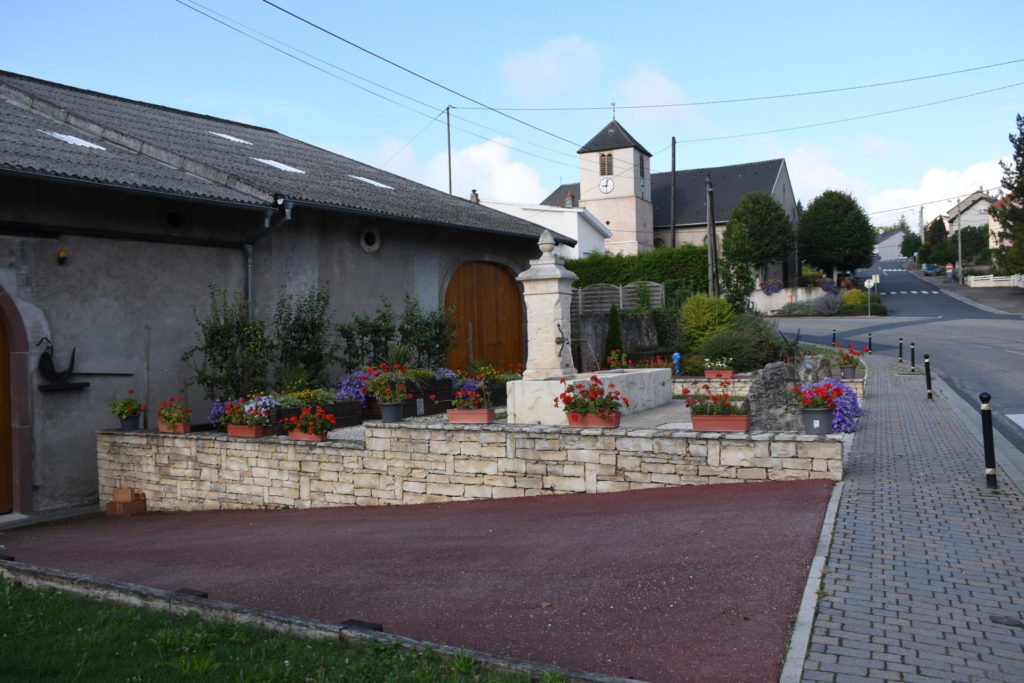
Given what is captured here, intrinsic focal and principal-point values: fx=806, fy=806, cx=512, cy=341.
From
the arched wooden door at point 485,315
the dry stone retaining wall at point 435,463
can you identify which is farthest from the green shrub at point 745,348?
the dry stone retaining wall at point 435,463

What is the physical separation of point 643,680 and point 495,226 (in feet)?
44.0

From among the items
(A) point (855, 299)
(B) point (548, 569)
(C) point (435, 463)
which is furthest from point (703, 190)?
(B) point (548, 569)

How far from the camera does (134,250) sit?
11359mm

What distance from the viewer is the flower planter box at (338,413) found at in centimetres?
1059

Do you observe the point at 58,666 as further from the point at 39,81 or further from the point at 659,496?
the point at 39,81

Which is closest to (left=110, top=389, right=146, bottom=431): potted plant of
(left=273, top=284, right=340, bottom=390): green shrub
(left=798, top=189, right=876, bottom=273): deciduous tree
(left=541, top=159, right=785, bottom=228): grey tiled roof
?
(left=273, top=284, right=340, bottom=390): green shrub

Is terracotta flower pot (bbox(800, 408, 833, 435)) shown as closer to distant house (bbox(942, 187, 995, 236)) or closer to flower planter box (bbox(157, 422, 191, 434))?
flower planter box (bbox(157, 422, 191, 434))

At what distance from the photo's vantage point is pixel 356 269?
46.8 feet

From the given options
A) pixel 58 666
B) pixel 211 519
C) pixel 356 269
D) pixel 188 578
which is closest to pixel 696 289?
pixel 356 269

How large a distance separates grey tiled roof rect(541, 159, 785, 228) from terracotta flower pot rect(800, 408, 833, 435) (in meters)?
45.3

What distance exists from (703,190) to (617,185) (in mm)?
8098

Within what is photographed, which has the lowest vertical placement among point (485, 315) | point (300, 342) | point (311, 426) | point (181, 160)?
point (311, 426)

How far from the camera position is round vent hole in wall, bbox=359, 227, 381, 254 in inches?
563

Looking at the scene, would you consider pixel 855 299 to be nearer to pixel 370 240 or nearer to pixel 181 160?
pixel 370 240
